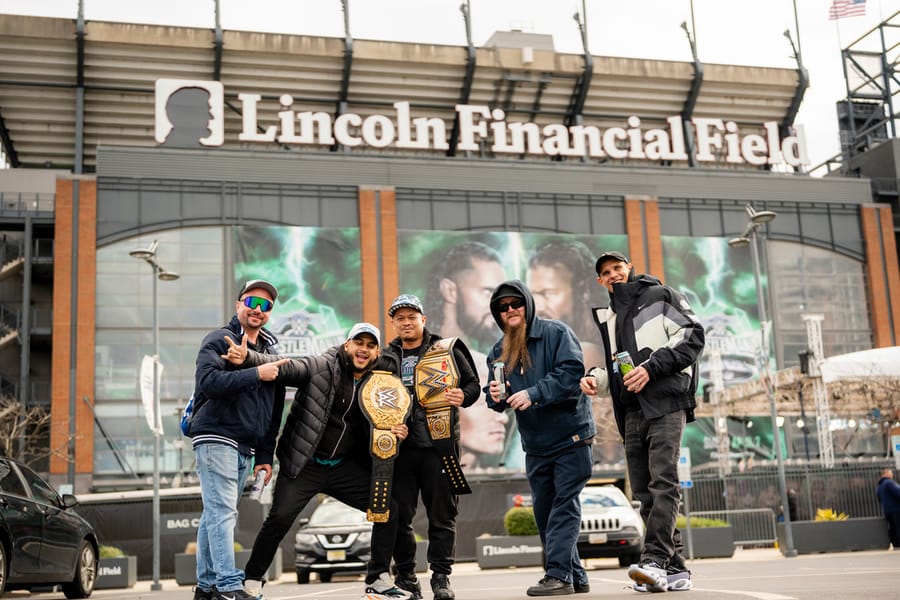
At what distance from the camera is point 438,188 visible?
46562 millimetres

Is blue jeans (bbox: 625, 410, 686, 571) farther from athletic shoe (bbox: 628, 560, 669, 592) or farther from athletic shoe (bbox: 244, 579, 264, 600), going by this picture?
athletic shoe (bbox: 244, 579, 264, 600)

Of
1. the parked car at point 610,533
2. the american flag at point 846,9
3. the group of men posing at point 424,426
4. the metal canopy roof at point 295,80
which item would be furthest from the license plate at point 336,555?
the american flag at point 846,9

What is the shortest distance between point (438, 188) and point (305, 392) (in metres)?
39.8

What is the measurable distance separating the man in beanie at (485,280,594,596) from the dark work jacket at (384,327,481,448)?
7.5 inches

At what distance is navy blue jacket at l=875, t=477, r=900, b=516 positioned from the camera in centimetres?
2152

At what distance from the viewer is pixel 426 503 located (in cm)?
713

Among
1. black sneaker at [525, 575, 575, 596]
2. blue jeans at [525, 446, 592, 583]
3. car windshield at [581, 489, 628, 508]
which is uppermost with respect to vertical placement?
blue jeans at [525, 446, 592, 583]

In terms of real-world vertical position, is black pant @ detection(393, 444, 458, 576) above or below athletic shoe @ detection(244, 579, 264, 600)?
above

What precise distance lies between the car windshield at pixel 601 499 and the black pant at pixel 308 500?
1255 centimetres

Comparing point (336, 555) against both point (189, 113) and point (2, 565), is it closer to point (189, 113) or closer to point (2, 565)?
point (2, 565)

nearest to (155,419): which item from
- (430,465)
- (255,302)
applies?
(255,302)

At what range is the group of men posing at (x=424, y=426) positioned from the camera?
6.95 meters

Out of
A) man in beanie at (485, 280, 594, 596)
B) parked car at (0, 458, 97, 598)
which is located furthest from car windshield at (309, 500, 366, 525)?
man in beanie at (485, 280, 594, 596)

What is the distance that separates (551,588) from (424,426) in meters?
1.33
